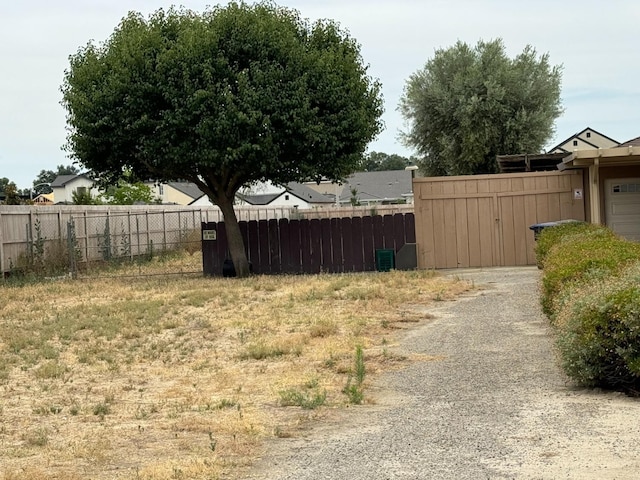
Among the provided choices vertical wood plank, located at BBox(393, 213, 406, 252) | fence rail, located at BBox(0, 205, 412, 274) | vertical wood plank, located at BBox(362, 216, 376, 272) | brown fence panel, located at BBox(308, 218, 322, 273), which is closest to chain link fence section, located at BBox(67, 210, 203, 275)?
fence rail, located at BBox(0, 205, 412, 274)

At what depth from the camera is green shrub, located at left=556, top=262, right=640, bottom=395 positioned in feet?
24.5

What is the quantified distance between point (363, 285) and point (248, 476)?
12.9 m

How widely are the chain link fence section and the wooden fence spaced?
1.99m

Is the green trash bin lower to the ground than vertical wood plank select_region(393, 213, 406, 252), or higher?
lower

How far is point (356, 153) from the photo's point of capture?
23594 mm

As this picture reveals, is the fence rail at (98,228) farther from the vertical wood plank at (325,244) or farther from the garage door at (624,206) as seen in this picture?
the garage door at (624,206)

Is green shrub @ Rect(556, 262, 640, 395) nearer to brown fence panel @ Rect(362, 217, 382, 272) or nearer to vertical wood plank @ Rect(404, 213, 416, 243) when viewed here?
vertical wood plank @ Rect(404, 213, 416, 243)

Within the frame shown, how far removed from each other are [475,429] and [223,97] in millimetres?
15653

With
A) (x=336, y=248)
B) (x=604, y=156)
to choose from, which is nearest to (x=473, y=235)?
(x=336, y=248)

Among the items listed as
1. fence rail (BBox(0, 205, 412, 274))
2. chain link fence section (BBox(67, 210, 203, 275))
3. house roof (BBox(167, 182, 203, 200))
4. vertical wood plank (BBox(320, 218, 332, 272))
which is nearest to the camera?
vertical wood plank (BBox(320, 218, 332, 272))

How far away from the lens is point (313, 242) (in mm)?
25203

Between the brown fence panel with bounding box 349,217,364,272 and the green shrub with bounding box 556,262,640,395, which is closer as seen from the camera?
the green shrub with bounding box 556,262,640,395

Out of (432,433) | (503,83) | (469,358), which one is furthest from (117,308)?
(503,83)

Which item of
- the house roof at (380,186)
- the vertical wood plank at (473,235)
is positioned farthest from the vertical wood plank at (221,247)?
the house roof at (380,186)
